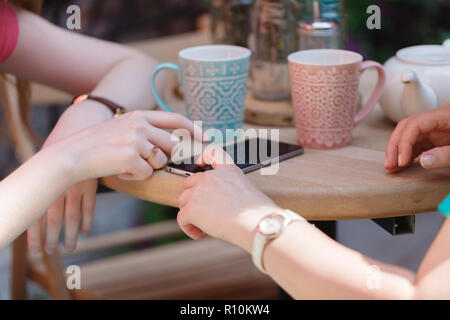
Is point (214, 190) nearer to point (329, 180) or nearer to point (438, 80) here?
point (329, 180)

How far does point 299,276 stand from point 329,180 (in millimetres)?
193

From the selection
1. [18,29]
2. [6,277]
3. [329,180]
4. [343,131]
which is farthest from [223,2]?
[6,277]

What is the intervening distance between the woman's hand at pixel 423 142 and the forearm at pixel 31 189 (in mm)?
466

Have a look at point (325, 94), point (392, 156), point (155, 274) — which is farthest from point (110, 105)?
point (155, 274)

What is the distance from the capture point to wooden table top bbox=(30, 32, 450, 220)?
764mm

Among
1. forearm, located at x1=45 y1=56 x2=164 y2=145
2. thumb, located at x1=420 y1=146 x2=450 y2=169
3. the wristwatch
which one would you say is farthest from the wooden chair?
thumb, located at x1=420 y1=146 x2=450 y2=169

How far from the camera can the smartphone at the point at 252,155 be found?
847 mm

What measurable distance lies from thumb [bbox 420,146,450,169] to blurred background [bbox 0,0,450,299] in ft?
1.26

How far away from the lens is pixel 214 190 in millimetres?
758

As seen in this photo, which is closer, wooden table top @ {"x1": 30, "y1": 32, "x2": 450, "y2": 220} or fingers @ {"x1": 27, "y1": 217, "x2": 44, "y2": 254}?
wooden table top @ {"x1": 30, "y1": 32, "x2": 450, "y2": 220}

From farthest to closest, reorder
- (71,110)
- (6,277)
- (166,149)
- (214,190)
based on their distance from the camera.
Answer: (6,277), (71,110), (166,149), (214,190)

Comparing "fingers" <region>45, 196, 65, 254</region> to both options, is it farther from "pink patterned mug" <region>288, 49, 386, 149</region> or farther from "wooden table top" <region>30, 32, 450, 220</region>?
"pink patterned mug" <region>288, 49, 386, 149</region>

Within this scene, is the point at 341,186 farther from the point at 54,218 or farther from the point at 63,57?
the point at 63,57

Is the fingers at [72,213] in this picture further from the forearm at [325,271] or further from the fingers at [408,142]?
the fingers at [408,142]
